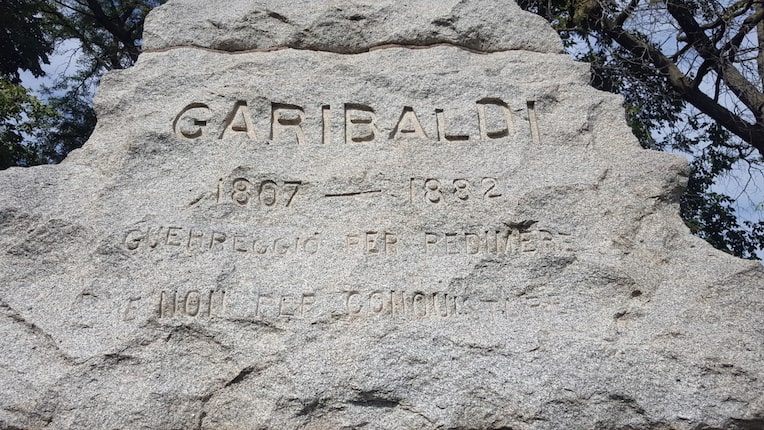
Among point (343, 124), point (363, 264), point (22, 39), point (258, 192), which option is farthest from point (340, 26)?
point (22, 39)

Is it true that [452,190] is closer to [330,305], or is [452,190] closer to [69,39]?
[330,305]

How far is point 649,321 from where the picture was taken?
120 inches

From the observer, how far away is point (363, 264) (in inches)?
124

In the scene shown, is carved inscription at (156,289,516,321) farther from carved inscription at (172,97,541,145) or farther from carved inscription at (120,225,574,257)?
carved inscription at (172,97,541,145)

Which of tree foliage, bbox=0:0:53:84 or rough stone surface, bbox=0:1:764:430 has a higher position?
tree foliage, bbox=0:0:53:84

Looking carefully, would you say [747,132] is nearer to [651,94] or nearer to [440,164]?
[651,94]

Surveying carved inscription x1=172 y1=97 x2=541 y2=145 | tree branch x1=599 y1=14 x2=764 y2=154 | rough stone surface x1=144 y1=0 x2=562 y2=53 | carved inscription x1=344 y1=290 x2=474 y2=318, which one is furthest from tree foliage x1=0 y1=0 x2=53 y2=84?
carved inscription x1=344 y1=290 x2=474 y2=318

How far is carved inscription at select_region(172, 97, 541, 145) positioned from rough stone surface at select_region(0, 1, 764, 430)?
1cm

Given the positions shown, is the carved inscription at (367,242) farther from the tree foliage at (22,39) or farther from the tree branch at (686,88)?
the tree foliage at (22,39)

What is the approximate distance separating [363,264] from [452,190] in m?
0.56

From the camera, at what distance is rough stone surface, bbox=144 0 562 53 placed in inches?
151

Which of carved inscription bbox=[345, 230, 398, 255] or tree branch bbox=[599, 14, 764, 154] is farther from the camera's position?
tree branch bbox=[599, 14, 764, 154]

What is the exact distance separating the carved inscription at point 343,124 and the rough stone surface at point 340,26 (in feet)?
1.47

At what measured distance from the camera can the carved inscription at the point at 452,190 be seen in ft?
11.0
